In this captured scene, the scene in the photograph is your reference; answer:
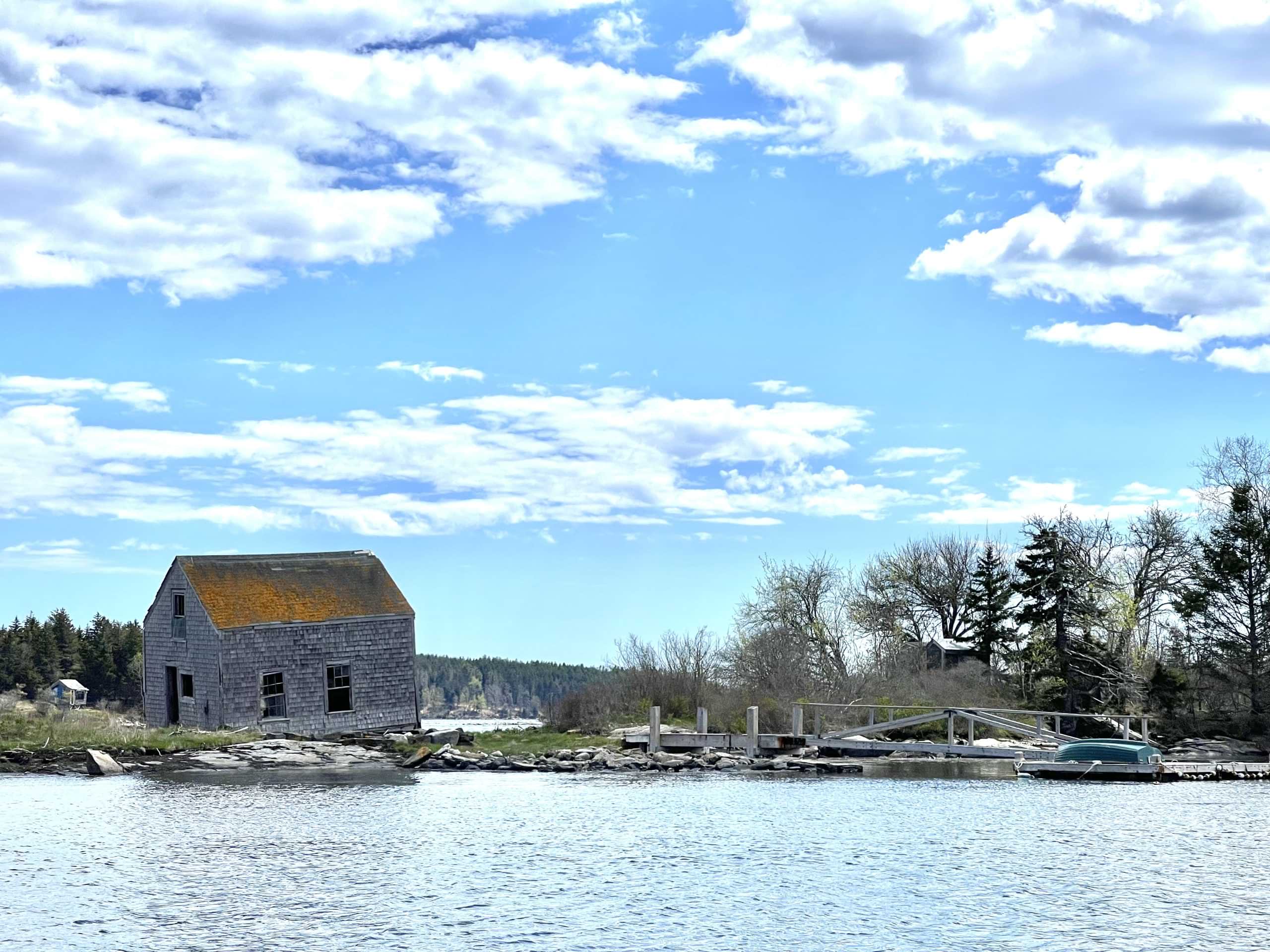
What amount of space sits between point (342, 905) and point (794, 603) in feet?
145

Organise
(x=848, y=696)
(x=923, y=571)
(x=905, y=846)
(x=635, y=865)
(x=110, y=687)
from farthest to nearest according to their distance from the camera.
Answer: (x=110, y=687), (x=923, y=571), (x=848, y=696), (x=905, y=846), (x=635, y=865)

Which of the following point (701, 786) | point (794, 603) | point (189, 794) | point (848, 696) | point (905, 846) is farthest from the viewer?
point (794, 603)

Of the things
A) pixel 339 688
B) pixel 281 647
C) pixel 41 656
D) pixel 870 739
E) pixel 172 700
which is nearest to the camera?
pixel 281 647

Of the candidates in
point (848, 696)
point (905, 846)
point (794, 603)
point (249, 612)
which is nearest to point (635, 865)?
point (905, 846)

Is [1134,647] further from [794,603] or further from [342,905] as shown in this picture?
[342,905]

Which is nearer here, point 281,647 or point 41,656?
point 281,647

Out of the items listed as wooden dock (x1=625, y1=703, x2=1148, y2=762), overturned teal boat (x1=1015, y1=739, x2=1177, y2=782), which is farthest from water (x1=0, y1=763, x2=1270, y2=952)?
wooden dock (x1=625, y1=703, x2=1148, y2=762)

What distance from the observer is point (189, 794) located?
117ft

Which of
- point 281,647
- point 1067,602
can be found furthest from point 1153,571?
point 281,647

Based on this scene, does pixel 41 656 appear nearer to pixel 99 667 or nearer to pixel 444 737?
pixel 99 667

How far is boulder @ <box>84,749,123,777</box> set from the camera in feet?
134

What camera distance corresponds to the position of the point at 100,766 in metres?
40.8

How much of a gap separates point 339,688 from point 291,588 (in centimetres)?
424

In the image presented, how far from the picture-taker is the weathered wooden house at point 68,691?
82.1m
